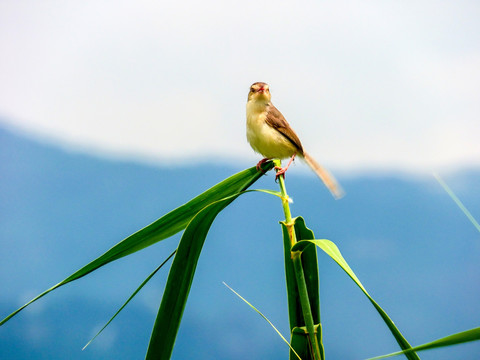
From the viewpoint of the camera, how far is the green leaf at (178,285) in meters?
0.65

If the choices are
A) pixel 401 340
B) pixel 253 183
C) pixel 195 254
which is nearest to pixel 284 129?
pixel 253 183

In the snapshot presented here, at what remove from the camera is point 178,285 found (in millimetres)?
670

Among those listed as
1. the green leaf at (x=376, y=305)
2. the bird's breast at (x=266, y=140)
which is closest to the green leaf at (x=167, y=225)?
the green leaf at (x=376, y=305)

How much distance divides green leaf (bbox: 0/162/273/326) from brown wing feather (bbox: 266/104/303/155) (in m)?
0.55

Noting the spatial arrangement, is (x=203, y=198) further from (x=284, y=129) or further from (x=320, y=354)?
(x=284, y=129)

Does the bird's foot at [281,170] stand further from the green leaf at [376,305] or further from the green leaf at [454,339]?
the green leaf at [454,339]

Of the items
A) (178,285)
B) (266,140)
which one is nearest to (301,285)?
(178,285)

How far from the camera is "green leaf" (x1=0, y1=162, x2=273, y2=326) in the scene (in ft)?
2.21

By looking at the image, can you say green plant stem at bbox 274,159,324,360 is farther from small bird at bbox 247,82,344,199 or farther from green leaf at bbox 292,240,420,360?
small bird at bbox 247,82,344,199

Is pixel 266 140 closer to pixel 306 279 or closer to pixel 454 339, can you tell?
pixel 306 279

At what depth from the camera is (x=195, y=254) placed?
0.69 m

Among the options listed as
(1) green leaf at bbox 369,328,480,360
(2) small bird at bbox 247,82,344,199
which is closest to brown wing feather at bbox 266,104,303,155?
(2) small bird at bbox 247,82,344,199

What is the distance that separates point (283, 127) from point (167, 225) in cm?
74

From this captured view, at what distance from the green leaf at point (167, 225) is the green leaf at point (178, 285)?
5cm
